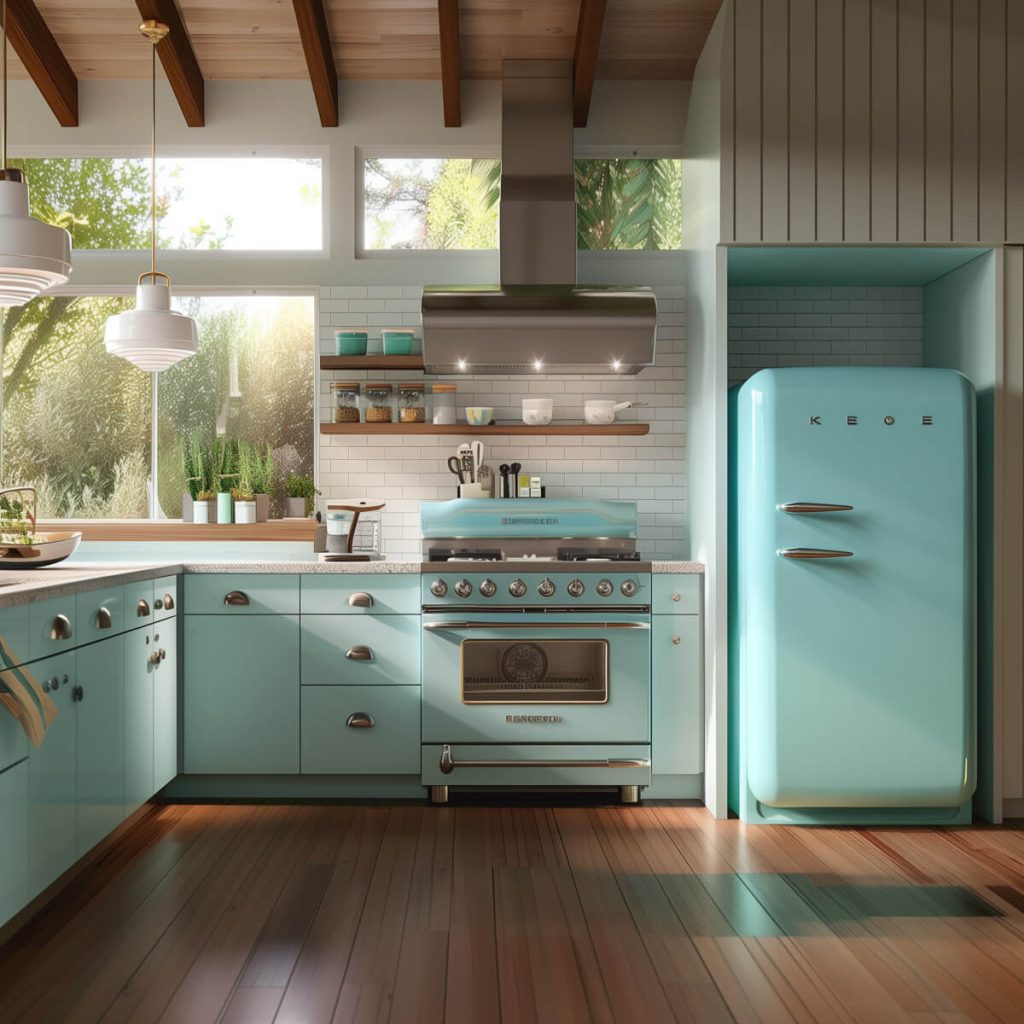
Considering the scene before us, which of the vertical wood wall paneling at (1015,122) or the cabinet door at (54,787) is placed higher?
the vertical wood wall paneling at (1015,122)

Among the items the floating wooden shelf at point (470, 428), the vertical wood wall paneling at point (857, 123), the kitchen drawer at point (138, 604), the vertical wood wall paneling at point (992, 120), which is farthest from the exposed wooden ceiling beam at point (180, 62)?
the vertical wood wall paneling at point (992, 120)

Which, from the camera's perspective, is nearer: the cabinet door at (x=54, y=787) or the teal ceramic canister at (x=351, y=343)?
the cabinet door at (x=54, y=787)

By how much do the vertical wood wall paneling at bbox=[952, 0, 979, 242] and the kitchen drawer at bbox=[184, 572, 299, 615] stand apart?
118 inches

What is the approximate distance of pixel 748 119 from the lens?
3887 mm

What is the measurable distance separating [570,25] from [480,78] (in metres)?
0.53

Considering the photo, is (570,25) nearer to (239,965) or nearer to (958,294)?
(958,294)

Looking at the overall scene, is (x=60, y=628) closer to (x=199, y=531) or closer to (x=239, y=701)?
(x=239, y=701)

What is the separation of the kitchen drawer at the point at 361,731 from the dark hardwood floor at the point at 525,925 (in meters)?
0.23

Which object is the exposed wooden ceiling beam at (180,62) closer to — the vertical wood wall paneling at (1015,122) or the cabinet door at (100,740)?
the cabinet door at (100,740)

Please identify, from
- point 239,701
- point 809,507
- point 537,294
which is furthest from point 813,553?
point 239,701

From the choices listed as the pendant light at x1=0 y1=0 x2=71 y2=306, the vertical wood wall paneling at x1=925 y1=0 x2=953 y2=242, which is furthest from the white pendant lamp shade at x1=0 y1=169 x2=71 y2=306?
the vertical wood wall paneling at x1=925 y1=0 x2=953 y2=242

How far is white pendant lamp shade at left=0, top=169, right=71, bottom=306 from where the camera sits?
104 inches

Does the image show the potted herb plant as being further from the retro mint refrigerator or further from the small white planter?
the retro mint refrigerator

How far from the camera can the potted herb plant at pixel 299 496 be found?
4703 mm
